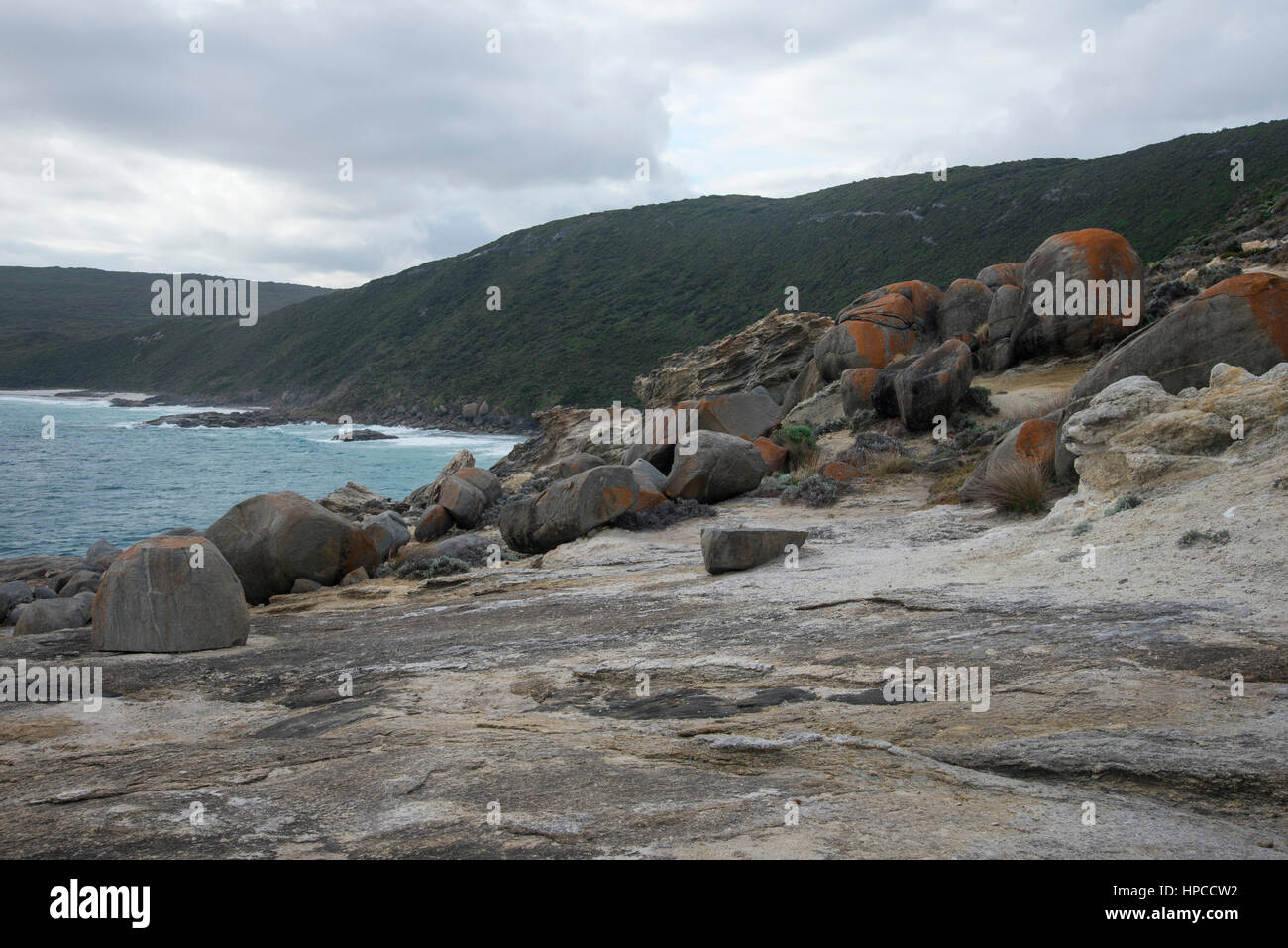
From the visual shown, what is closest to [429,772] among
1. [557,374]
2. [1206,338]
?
[1206,338]

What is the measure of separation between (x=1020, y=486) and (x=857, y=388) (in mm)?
9686

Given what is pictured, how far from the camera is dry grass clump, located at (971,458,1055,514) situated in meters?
9.95

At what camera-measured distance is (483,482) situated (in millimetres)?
19531

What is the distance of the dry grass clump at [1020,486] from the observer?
995cm

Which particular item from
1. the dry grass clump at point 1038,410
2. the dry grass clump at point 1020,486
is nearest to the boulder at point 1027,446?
the dry grass clump at point 1020,486

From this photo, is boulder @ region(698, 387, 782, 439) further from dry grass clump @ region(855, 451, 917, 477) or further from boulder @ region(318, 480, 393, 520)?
boulder @ region(318, 480, 393, 520)

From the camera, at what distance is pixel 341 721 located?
17.3 ft

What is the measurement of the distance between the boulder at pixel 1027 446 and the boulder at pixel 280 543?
30.5ft

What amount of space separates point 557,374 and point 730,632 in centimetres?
6916

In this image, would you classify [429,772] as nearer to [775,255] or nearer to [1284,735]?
[1284,735]

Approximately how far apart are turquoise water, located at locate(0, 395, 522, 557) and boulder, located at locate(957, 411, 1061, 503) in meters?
24.8

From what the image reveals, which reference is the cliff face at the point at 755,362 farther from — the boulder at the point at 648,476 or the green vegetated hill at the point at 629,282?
the green vegetated hill at the point at 629,282

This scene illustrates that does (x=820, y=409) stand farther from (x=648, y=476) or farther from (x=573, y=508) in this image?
(x=573, y=508)

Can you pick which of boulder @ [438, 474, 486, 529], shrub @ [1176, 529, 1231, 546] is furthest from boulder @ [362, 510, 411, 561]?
shrub @ [1176, 529, 1231, 546]
